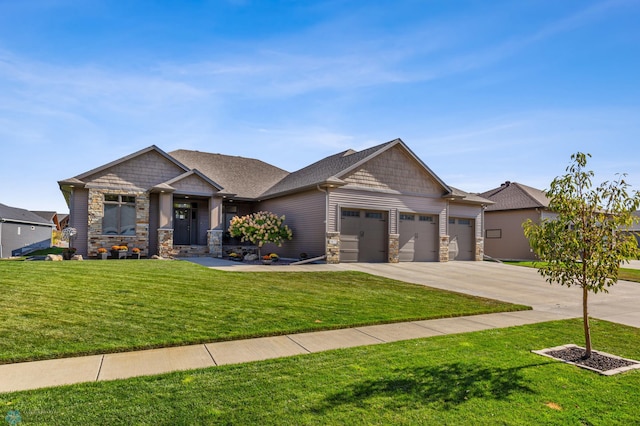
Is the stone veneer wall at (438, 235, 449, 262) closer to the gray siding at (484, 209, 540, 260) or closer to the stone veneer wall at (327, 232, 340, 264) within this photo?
the stone veneer wall at (327, 232, 340, 264)

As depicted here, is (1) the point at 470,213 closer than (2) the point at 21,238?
Yes

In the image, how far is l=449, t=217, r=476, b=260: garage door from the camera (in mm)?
21609

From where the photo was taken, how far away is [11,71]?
35.0 ft

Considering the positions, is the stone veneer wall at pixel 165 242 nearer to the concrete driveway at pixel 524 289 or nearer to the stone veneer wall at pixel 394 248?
the concrete driveway at pixel 524 289

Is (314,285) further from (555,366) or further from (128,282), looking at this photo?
(555,366)

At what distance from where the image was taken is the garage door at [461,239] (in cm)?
2161

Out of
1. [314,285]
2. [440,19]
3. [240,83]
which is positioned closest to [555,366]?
[314,285]

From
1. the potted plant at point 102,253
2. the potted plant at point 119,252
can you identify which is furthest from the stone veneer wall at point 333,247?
the potted plant at point 102,253

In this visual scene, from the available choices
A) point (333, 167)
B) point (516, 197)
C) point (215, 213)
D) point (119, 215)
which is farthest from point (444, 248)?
point (119, 215)

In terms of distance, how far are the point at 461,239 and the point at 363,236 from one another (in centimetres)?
727

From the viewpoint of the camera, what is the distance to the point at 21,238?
101ft

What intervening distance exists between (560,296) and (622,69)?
6839mm

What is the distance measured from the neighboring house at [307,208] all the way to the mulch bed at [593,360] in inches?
468

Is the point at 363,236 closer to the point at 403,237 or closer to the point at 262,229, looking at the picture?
the point at 403,237
